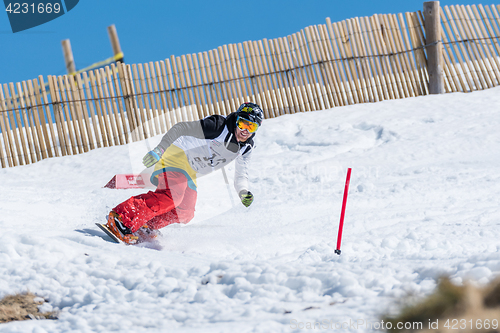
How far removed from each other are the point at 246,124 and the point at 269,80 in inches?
202

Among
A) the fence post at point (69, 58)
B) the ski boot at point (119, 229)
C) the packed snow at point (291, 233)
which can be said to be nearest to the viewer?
the packed snow at point (291, 233)

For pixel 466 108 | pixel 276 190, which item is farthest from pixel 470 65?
pixel 276 190

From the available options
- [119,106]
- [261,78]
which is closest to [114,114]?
[119,106]

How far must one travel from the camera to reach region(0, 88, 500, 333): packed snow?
1996 mm

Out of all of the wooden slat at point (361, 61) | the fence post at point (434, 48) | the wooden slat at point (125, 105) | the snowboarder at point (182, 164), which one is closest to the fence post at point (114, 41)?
the wooden slat at point (125, 105)

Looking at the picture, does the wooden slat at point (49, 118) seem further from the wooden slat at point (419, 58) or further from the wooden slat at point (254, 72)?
the wooden slat at point (419, 58)

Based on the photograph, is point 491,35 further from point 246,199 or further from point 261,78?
point 246,199

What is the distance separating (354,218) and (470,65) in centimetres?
633

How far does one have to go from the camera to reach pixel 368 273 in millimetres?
2174

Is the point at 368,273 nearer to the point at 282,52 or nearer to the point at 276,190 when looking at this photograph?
the point at 276,190

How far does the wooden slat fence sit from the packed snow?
0.54 meters

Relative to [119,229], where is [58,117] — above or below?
above

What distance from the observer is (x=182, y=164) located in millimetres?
3627

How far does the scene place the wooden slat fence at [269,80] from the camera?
26.2 ft
